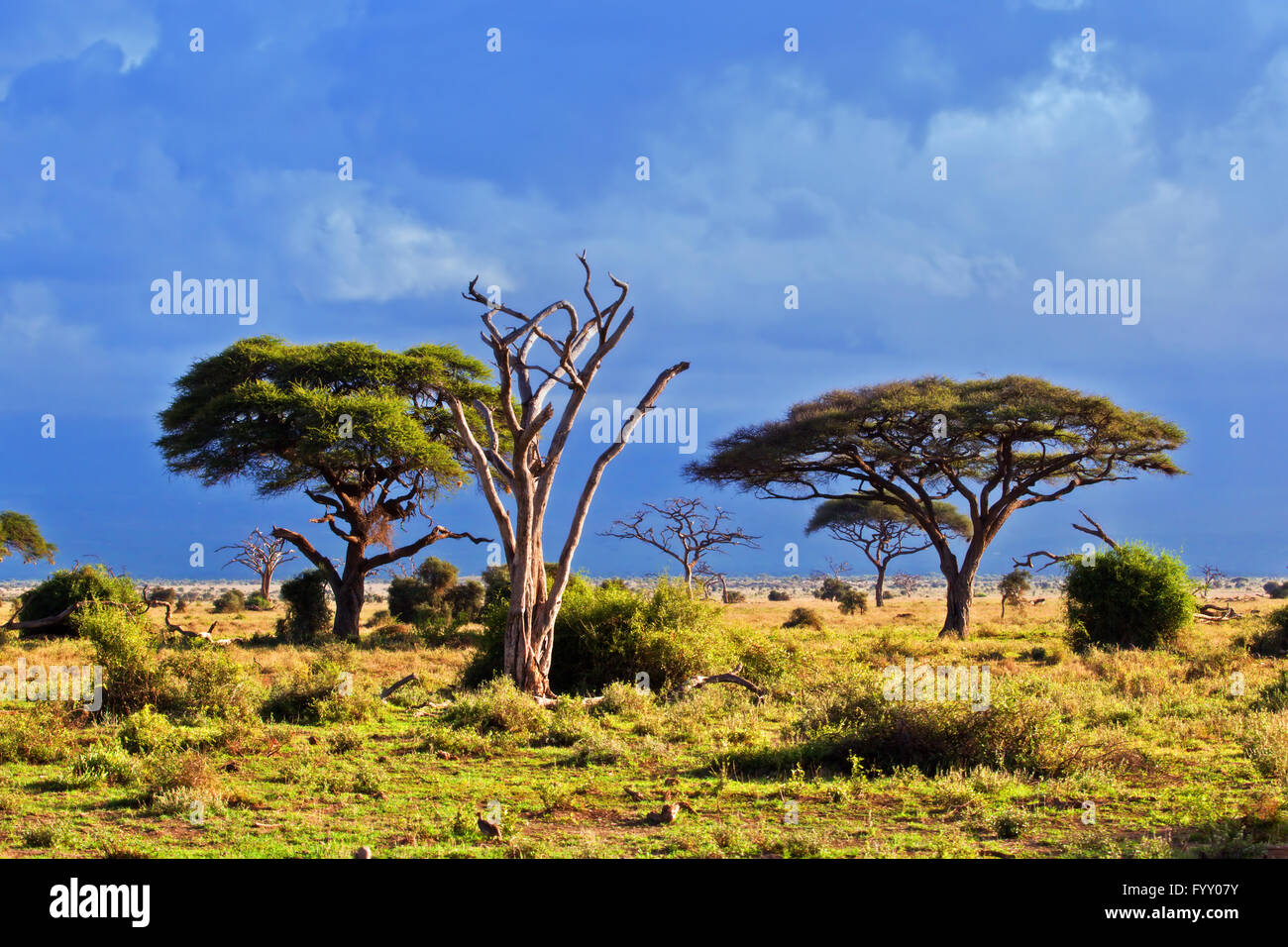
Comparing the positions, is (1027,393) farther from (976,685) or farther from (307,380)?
(307,380)

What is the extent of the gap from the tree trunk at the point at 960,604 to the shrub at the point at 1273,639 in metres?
7.57

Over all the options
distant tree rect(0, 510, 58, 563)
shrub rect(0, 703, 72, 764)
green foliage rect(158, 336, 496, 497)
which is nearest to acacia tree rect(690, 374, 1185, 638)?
green foliage rect(158, 336, 496, 497)

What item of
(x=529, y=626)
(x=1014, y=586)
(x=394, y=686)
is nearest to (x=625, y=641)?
(x=529, y=626)

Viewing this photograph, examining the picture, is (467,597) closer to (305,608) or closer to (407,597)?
(407,597)

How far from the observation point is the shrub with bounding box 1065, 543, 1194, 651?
2000 centimetres

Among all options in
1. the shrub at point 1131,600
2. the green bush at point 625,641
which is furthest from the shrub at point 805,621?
the green bush at point 625,641

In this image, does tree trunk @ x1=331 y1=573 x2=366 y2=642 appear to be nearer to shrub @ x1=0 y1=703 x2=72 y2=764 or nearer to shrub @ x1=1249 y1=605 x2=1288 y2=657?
shrub @ x1=0 y1=703 x2=72 y2=764

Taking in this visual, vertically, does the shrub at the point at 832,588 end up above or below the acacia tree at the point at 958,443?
below

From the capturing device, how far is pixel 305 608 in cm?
2570

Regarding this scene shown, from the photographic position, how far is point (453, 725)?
34.8 ft

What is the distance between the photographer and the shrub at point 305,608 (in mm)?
25219

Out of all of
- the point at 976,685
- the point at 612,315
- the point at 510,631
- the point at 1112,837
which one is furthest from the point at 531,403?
the point at 1112,837

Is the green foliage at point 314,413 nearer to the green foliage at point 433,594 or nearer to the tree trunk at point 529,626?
the green foliage at point 433,594

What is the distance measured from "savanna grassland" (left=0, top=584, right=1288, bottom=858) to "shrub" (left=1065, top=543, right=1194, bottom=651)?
743cm
